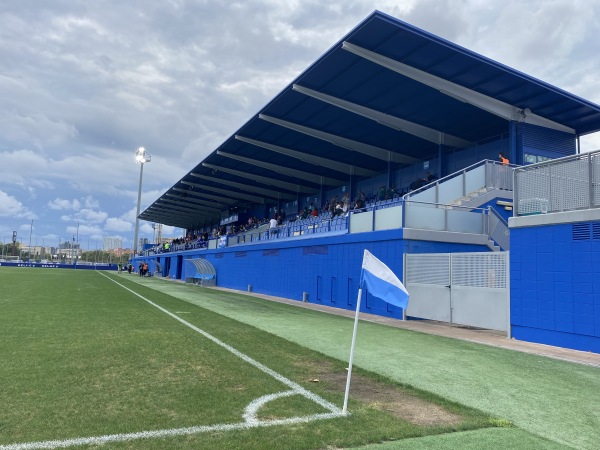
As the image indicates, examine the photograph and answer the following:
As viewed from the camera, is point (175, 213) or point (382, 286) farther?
point (175, 213)

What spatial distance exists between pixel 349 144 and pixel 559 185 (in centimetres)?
1780

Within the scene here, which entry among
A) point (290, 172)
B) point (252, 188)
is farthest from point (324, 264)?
point (252, 188)

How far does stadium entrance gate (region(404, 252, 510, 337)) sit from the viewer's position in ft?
39.8

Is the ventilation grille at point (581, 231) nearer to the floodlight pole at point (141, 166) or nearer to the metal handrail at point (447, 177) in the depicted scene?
the metal handrail at point (447, 177)

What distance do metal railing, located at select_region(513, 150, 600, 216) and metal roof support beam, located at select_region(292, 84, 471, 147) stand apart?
38.3 feet

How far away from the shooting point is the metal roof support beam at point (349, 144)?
25797 millimetres

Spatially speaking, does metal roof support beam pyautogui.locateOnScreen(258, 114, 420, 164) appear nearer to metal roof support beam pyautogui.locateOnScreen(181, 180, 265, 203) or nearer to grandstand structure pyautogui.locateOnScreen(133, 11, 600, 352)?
grandstand structure pyautogui.locateOnScreen(133, 11, 600, 352)

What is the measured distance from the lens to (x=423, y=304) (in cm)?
1473

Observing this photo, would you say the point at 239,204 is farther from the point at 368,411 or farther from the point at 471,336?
the point at 368,411

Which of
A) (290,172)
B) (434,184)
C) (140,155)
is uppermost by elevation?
(140,155)

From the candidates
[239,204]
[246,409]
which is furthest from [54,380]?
[239,204]

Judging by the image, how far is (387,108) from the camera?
73.5ft

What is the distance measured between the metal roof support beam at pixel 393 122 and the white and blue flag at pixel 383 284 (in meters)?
17.0

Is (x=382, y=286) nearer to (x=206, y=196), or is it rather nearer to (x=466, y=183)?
(x=466, y=183)
